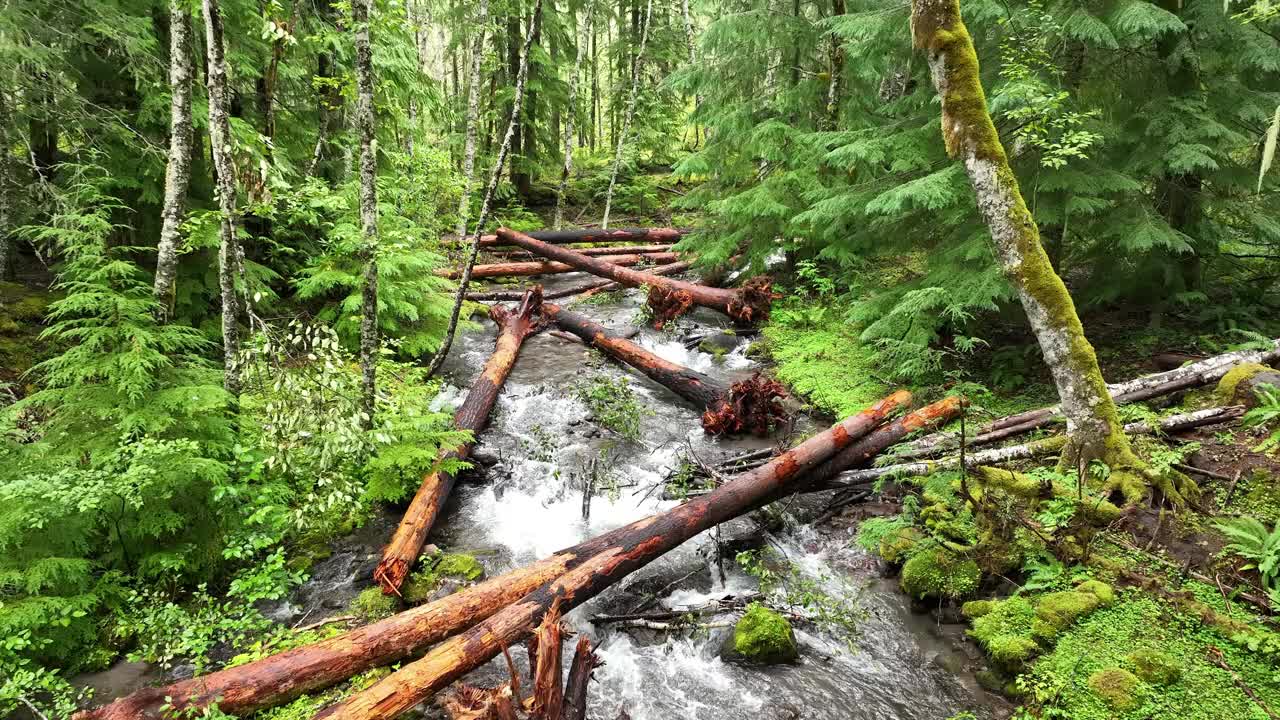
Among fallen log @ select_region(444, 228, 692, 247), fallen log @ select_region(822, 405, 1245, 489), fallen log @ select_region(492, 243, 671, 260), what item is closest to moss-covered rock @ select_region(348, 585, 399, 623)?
fallen log @ select_region(822, 405, 1245, 489)

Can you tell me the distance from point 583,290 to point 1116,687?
47.4 feet

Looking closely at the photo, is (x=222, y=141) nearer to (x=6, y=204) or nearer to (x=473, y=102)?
(x=6, y=204)

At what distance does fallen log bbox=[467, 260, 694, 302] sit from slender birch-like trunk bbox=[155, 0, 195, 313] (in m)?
8.15

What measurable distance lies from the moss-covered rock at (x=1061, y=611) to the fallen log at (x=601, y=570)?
2.77 metres

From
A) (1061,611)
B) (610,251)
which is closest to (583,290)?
(610,251)

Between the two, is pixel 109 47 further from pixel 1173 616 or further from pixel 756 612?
pixel 1173 616

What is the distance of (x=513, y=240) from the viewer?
1869cm

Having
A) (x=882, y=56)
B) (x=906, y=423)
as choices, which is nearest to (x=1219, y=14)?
(x=882, y=56)

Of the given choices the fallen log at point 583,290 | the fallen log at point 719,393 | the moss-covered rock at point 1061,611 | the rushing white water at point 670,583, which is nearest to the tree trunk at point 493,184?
the rushing white water at point 670,583

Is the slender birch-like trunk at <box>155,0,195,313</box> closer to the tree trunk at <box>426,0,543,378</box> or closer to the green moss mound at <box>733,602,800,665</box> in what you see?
the tree trunk at <box>426,0,543,378</box>

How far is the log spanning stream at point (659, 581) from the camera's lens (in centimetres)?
480

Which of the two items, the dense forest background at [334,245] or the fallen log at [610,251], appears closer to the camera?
the dense forest background at [334,245]

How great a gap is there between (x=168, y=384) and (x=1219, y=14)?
13343mm

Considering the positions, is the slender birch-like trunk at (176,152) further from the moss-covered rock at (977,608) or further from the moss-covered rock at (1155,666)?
Result: the moss-covered rock at (1155,666)
